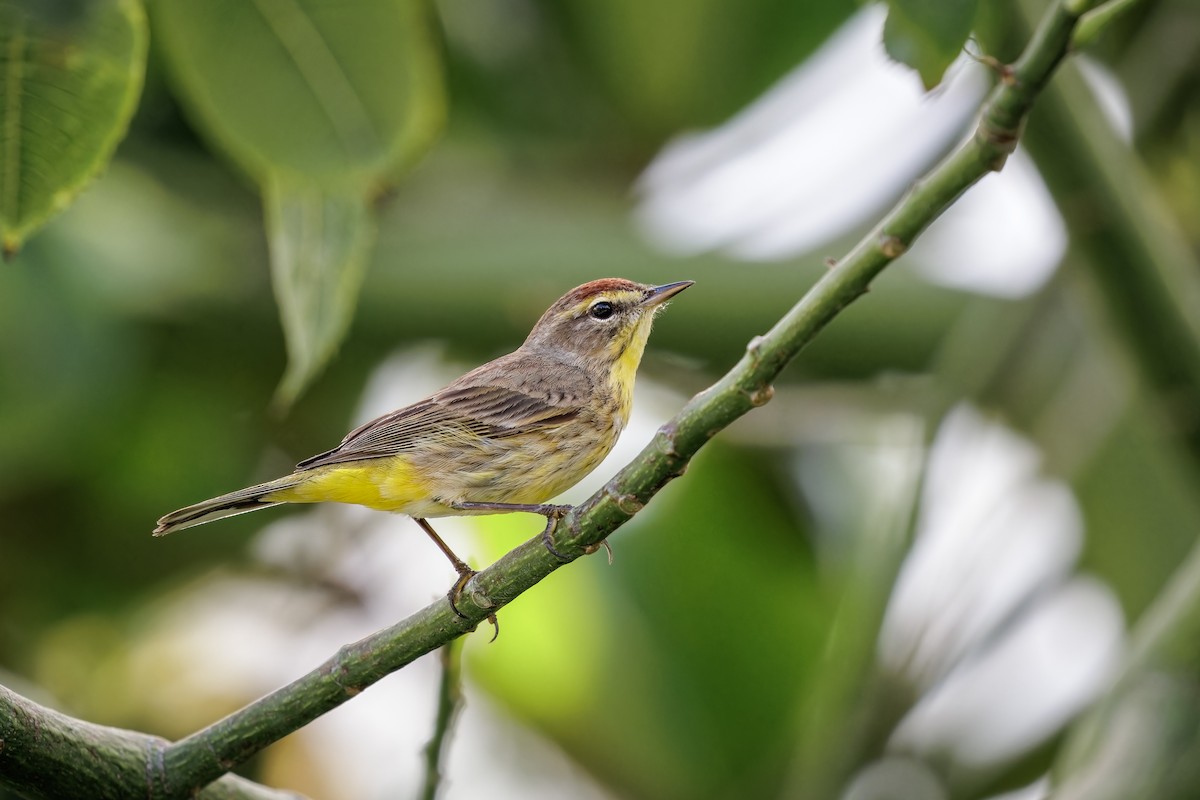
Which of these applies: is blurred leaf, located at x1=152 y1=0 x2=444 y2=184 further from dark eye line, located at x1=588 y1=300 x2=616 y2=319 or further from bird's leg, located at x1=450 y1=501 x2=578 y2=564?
dark eye line, located at x1=588 y1=300 x2=616 y2=319

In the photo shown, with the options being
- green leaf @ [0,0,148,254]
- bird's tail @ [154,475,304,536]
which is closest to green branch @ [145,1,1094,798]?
bird's tail @ [154,475,304,536]

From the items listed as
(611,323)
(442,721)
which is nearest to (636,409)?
(611,323)

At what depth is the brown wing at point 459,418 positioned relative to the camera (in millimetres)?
3572

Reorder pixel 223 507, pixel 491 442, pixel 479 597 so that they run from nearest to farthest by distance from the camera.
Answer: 1. pixel 479 597
2. pixel 223 507
3. pixel 491 442

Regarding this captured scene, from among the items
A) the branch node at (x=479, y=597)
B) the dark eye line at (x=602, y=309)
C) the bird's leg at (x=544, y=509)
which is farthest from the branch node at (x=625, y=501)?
the dark eye line at (x=602, y=309)

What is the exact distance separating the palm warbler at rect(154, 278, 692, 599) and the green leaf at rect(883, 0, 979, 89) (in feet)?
5.87

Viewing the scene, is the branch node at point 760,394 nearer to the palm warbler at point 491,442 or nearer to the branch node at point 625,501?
the branch node at point 625,501

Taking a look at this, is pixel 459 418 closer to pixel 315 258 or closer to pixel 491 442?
pixel 491 442

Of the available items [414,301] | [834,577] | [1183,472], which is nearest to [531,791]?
[834,577]

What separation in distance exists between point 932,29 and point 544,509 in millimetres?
1245

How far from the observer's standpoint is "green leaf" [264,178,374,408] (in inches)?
88.2

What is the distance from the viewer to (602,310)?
4051 mm

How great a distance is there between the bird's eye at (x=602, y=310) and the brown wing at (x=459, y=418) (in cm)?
38

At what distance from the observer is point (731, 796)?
4227mm
